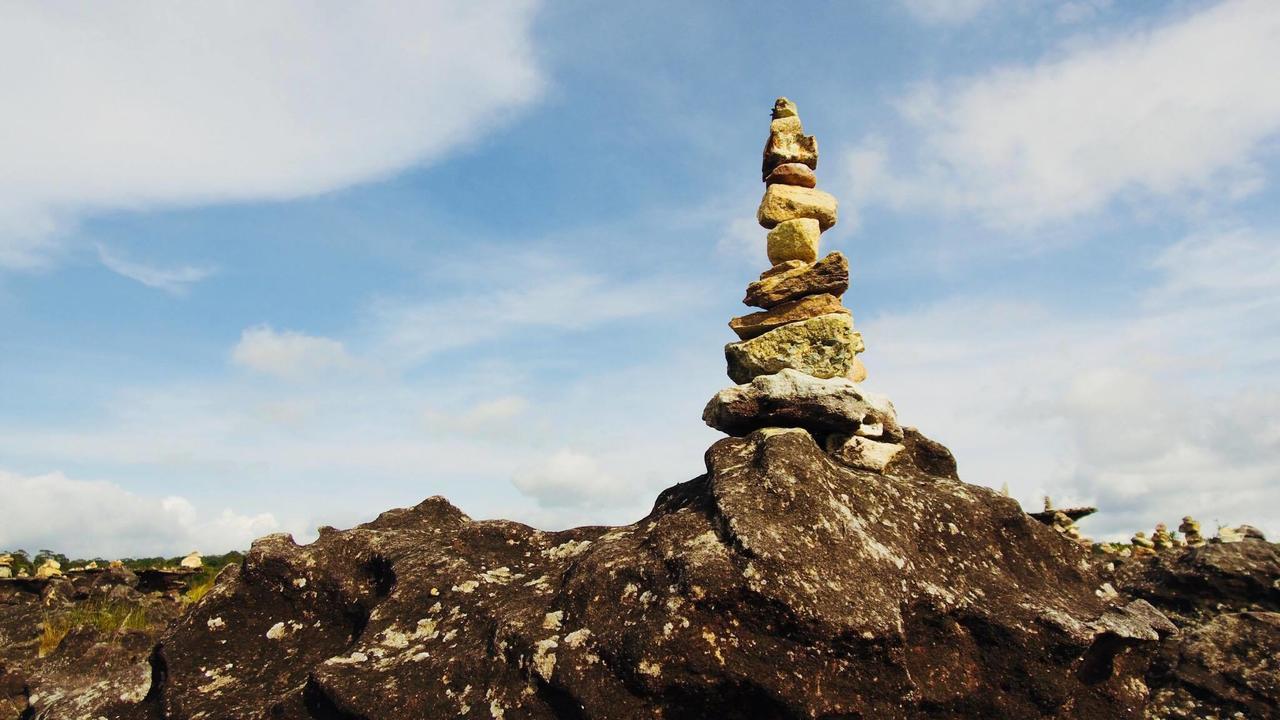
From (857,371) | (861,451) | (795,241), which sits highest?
(795,241)

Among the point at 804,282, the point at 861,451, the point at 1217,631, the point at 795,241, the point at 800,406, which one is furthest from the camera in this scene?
the point at 795,241

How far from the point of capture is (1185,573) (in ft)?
38.5

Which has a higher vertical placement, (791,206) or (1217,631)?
(791,206)

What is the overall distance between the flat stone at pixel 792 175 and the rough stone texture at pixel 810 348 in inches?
112

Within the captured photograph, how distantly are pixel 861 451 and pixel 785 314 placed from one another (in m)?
2.82

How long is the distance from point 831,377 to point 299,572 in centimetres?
722

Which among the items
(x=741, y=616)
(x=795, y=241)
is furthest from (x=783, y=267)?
(x=741, y=616)

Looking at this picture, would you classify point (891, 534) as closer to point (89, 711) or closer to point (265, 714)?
point (265, 714)

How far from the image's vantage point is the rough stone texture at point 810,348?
38.3ft

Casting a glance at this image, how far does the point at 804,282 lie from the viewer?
40.2ft

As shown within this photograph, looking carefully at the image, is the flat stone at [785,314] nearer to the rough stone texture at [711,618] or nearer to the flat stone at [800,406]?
the flat stone at [800,406]

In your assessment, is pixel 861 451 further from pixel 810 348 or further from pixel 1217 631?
pixel 1217 631

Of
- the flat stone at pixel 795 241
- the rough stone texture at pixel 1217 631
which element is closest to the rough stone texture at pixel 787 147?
the flat stone at pixel 795 241

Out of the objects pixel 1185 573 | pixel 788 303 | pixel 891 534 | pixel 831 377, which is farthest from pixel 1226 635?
pixel 788 303
